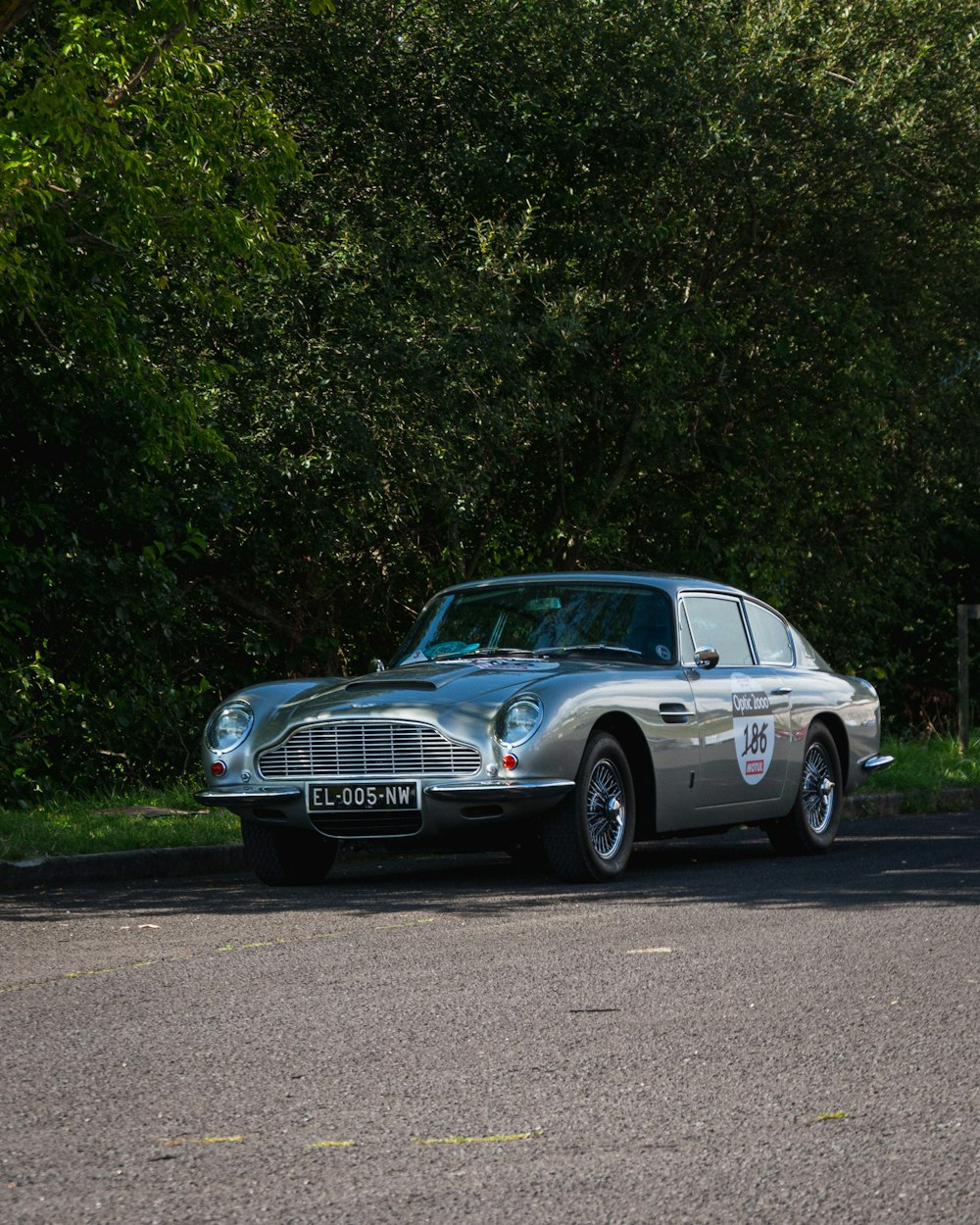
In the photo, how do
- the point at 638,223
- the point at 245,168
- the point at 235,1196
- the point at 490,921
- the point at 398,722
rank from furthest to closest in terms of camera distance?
the point at 638,223 → the point at 245,168 → the point at 398,722 → the point at 490,921 → the point at 235,1196

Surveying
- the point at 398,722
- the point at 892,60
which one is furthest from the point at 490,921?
the point at 892,60

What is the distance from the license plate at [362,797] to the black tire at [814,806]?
9.71ft

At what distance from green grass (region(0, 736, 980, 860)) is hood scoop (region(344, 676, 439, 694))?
182cm

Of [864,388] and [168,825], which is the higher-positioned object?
[864,388]

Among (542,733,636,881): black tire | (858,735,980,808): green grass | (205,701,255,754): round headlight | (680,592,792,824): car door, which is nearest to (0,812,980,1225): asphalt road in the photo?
(542,733,636,881): black tire

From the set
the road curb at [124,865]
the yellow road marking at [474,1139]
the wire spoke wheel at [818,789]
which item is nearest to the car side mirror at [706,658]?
the wire spoke wheel at [818,789]

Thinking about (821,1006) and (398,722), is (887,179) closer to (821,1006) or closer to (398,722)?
(398,722)

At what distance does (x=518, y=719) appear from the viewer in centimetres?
906

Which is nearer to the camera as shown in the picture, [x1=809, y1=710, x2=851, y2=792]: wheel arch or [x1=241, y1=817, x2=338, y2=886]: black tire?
[x1=241, y1=817, x2=338, y2=886]: black tire

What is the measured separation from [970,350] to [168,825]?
47.0 ft

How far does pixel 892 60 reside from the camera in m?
20.4

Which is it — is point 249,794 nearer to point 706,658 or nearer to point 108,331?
point 706,658

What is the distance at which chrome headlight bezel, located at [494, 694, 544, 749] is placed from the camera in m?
8.98

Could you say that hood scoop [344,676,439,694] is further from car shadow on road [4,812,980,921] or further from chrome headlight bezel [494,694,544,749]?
car shadow on road [4,812,980,921]
